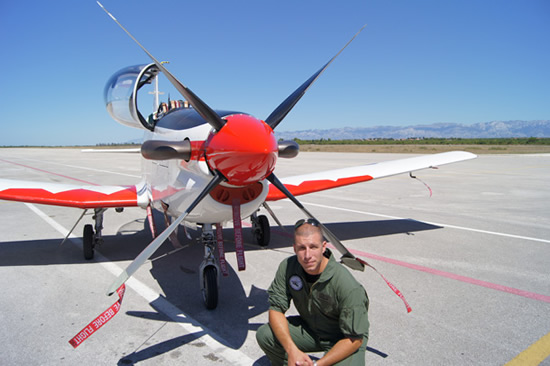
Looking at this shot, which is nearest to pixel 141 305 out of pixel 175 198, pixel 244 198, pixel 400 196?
pixel 175 198

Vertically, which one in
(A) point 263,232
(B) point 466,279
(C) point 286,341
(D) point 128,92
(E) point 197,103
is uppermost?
(D) point 128,92

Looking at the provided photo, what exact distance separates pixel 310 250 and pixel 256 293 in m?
2.23

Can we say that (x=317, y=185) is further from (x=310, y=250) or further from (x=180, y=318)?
(x=310, y=250)

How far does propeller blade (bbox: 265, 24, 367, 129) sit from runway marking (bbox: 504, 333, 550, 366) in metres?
3.03

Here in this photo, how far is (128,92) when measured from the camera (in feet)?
18.7

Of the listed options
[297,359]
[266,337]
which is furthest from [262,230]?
[297,359]

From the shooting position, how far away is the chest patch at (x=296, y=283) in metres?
2.65

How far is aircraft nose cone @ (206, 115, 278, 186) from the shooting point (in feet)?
9.79

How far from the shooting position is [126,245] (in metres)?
6.71

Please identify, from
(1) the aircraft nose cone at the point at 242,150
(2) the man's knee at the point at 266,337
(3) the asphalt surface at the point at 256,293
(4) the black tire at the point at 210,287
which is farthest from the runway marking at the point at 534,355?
(4) the black tire at the point at 210,287

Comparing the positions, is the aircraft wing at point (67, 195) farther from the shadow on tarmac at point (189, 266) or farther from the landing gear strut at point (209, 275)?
the landing gear strut at point (209, 275)

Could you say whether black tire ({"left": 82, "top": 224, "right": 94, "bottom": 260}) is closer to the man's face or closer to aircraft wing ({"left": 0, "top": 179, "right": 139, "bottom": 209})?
aircraft wing ({"left": 0, "top": 179, "right": 139, "bottom": 209})

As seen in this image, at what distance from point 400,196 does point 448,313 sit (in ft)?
28.2

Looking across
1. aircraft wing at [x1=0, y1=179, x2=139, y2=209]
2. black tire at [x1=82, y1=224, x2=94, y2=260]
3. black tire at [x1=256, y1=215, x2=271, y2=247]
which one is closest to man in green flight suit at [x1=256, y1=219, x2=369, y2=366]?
black tire at [x1=256, y1=215, x2=271, y2=247]
